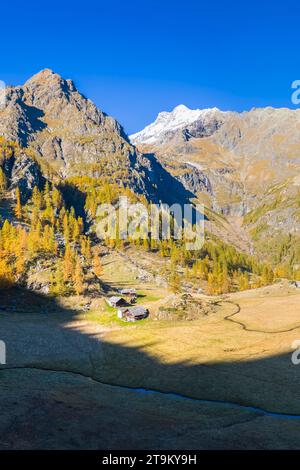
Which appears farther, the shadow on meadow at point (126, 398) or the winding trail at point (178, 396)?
the winding trail at point (178, 396)

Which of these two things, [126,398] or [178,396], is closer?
[126,398]

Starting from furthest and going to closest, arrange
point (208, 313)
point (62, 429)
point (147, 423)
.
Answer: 1. point (208, 313)
2. point (147, 423)
3. point (62, 429)

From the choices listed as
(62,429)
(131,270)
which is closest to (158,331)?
(62,429)

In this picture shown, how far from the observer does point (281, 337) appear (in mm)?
89000

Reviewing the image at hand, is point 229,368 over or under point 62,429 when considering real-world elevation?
under

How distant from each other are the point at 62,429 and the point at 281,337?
61.2m

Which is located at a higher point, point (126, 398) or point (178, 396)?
point (126, 398)

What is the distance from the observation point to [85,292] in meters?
131

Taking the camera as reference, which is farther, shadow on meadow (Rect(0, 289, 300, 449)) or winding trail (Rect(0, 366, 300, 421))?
winding trail (Rect(0, 366, 300, 421))
